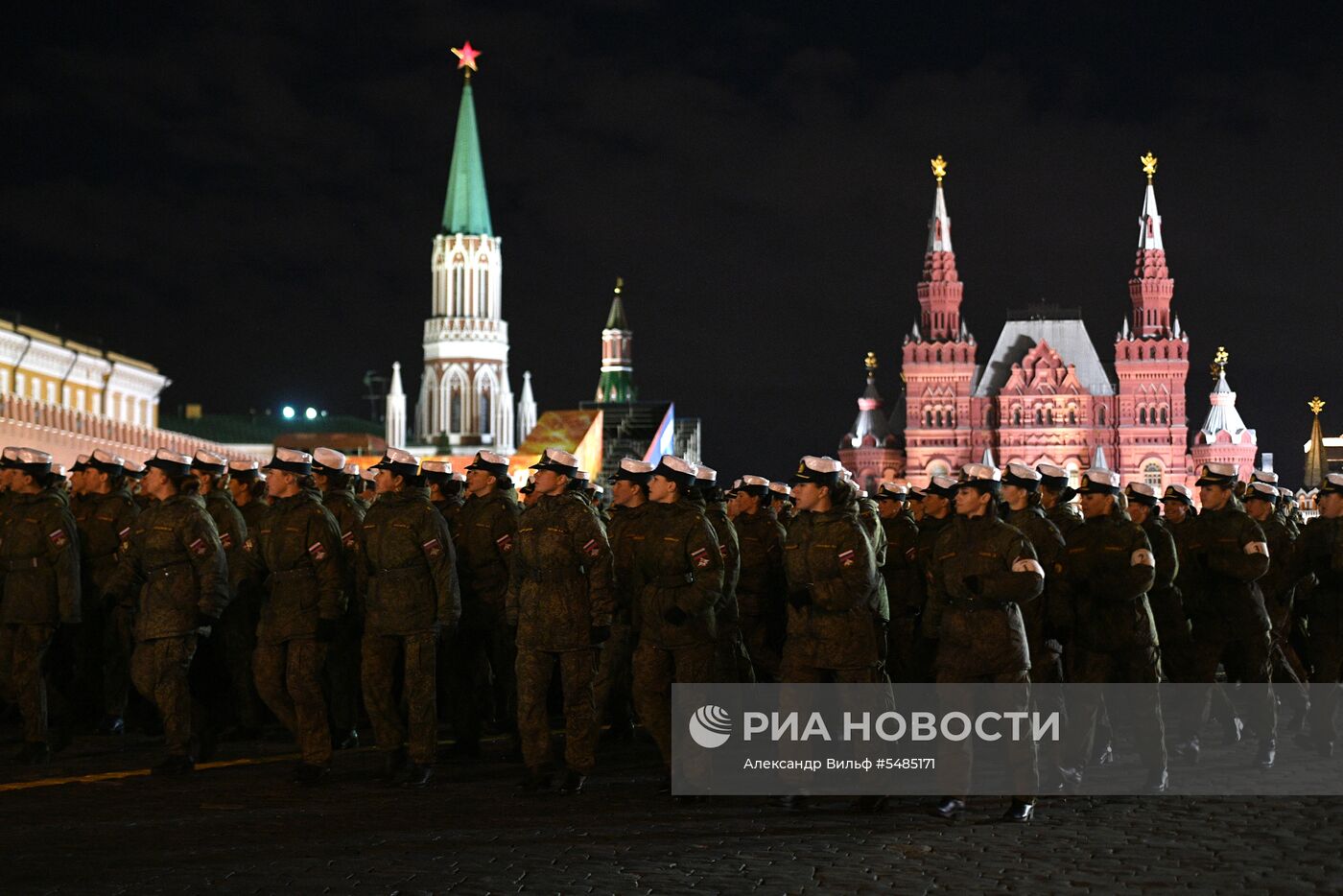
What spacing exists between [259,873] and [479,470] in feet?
17.5

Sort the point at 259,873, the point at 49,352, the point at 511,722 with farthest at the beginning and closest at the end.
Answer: the point at 49,352, the point at 511,722, the point at 259,873

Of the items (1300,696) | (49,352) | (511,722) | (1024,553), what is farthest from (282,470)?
(49,352)

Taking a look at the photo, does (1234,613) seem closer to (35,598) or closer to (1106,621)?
(1106,621)

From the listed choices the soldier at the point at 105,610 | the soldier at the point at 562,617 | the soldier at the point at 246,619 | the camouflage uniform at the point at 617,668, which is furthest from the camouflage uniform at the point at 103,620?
the soldier at the point at 562,617

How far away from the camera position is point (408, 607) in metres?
11.3

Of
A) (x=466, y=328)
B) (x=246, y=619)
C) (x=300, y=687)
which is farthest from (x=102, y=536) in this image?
(x=466, y=328)

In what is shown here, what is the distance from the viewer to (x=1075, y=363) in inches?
4710

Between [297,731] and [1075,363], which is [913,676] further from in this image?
[1075,363]

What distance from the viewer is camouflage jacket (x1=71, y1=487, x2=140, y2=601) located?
14.6 m

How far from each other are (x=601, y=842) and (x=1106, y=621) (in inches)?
156

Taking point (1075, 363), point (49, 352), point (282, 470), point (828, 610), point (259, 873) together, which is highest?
point (1075, 363)

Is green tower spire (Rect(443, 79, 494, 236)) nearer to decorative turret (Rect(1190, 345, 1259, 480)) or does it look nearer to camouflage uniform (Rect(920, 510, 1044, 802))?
decorative turret (Rect(1190, 345, 1259, 480))

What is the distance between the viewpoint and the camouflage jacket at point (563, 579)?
427 inches

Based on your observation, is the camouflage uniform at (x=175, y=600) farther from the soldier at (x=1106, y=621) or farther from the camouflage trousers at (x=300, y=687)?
the soldier at (x=1106, y=621)
